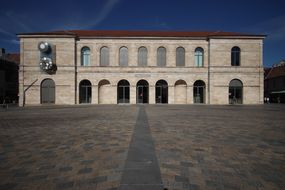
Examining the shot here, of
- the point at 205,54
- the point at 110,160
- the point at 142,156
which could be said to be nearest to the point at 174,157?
the point at 142,156

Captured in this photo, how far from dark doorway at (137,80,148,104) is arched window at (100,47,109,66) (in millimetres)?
5626

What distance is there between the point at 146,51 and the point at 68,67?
11.3 m

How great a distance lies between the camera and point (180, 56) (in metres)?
28.3

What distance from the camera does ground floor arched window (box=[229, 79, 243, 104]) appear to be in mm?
28266

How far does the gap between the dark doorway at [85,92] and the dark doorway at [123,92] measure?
4.22m

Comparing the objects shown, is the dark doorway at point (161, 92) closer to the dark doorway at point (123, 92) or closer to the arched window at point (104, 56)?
the dark doorway at point (123, 92)

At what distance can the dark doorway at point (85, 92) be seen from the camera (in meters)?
28.3

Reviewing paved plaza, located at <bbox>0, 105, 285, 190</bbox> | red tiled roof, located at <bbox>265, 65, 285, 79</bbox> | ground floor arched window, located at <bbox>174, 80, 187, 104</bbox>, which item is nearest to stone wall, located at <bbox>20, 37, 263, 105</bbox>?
ground floor arched window, located at <bbox>174, 80, 187, 104</bbox>

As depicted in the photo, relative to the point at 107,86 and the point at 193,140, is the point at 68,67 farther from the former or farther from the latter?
the point at 193,140

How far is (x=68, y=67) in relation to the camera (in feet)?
89.8

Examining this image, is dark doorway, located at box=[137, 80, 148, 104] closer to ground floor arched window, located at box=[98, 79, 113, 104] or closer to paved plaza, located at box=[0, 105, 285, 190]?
ground floor arched window, located at box=[98, 79, 113, 104]

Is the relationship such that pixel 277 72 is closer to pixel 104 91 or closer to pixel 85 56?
pixel 104 91

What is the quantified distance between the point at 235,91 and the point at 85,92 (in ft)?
71.9

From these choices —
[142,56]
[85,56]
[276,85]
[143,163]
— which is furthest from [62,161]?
[276,85]
